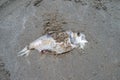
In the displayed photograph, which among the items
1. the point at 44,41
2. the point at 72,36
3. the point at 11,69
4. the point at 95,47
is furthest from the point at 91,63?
the point at 11,69

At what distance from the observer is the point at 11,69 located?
285 cm

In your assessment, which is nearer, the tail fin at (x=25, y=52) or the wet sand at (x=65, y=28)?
the wet sand at (x=65, y=28)

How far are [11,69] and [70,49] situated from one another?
0.73 metres

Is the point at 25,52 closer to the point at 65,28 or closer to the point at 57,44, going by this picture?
the point at 57,44

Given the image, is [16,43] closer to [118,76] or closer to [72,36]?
[72,36]

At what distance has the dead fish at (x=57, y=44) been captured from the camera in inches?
114

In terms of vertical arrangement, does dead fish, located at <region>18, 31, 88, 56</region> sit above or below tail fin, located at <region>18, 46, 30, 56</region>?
above

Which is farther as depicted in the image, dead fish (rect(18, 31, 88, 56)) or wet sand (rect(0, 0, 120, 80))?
dead fish (rect(18, 31, 88, 56))

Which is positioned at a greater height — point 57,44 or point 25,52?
point 57,44

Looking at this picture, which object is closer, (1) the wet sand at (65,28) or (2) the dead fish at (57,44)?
(1) the wet sand at (65,28)

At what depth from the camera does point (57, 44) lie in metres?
Answer: 2.94

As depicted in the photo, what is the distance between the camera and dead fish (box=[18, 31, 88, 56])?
2904 mm

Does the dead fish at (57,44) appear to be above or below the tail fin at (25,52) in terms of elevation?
above

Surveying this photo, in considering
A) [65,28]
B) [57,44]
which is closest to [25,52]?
[57,44]
